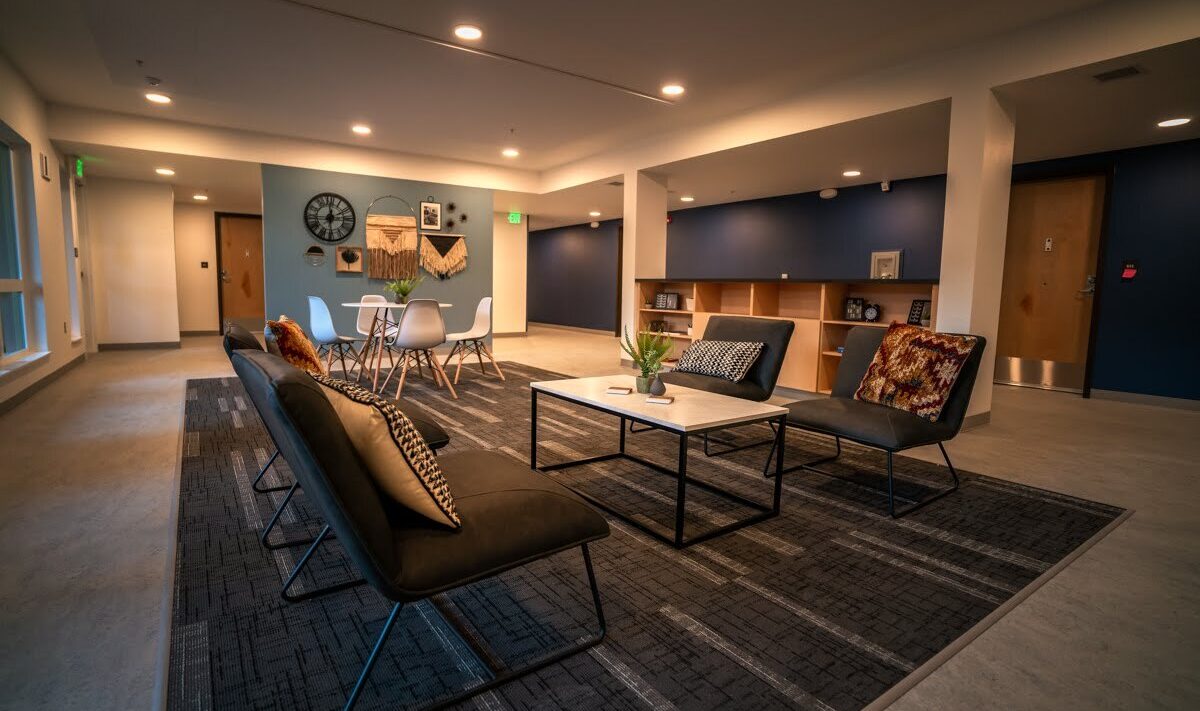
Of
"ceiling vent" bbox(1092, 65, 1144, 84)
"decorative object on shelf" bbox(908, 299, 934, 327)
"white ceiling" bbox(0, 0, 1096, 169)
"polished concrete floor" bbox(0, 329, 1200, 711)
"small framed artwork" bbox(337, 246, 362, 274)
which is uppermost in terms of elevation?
"white ceiling" bbox(0, 0, 1096, 169)

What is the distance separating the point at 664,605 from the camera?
1891mm

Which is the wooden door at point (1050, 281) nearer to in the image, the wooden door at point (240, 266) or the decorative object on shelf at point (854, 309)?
the decorative object on shelf at point (854, 309)

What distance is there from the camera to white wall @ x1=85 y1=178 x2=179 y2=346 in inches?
306

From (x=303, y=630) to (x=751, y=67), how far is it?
180 inches

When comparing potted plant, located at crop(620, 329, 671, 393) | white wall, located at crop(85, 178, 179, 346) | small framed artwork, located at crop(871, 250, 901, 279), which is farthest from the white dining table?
small framed artwork, located at crop(871, 250, 901, 279)

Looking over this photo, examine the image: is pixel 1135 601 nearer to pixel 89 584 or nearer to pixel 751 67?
pixel 89 584

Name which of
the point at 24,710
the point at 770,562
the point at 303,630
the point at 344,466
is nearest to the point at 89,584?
the point at 24,710

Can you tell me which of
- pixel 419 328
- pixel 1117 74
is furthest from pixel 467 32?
pixel 1117 74

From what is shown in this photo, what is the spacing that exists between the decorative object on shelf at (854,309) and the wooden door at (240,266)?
31.5 feet

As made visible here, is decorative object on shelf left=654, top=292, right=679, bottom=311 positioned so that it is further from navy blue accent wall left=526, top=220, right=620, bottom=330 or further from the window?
the window

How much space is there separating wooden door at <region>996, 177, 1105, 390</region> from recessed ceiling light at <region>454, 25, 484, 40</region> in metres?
5.55

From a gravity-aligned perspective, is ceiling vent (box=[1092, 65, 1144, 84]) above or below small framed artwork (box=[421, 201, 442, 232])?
above

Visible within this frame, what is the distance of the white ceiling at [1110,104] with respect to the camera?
3.56 meters

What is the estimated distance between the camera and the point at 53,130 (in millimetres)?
5809
